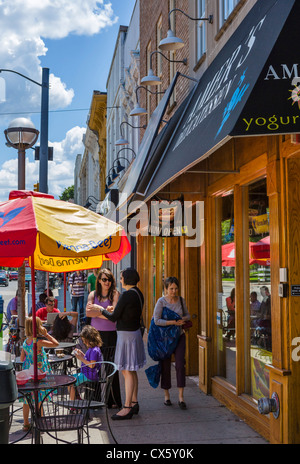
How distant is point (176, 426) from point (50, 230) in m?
2.88

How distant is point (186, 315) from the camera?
309 inches

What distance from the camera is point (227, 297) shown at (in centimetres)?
777

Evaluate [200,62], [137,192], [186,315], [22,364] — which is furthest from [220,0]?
[22,364]

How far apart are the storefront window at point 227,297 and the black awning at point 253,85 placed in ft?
4.55

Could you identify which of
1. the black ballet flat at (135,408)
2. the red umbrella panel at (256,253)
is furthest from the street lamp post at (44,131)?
the black ballet flat at (135,408)

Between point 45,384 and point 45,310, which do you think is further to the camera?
point 45,310

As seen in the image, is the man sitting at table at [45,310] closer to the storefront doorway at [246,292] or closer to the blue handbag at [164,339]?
the blue handbag at [164,339]

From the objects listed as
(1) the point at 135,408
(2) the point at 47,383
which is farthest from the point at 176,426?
(2) the point at 47,383

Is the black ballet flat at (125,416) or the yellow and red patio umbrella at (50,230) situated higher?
the yellow and red patio umbrella at (50,230)

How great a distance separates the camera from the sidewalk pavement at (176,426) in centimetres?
604

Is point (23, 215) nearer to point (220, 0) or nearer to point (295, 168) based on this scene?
point (295, 168)
